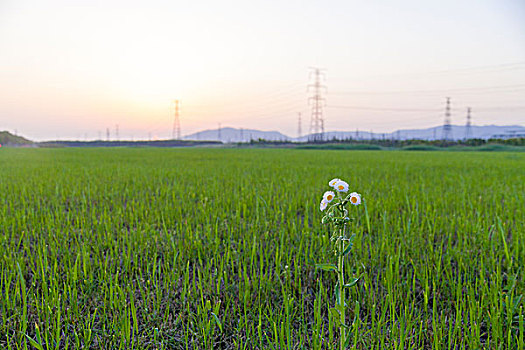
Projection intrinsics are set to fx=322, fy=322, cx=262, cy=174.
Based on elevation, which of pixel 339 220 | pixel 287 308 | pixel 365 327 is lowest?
pixel 365 327

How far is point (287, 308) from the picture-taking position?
182cm

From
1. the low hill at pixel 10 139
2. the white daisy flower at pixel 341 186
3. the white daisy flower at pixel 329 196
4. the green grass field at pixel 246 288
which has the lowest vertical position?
the green grass field at pixel 246 288

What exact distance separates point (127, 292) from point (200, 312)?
66cm

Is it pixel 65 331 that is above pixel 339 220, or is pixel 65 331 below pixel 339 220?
below

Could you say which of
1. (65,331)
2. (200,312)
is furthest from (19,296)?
(200,312)

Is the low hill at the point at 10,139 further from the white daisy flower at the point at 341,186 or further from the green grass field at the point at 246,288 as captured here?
the white daisy flower at the point at 341,186

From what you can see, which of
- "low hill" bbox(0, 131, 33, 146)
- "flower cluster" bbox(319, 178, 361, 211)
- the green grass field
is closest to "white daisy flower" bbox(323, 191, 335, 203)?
"flower cluster" bbox(319, 178, 361, 211)

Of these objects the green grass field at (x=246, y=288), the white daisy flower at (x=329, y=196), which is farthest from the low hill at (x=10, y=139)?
the white daisy flower at (x=329, y=196)

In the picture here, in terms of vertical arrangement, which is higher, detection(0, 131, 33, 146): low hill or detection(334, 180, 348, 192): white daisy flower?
detection(0, 131, 33, 146): low hill

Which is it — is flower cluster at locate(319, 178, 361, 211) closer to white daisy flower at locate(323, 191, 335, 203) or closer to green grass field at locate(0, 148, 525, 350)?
white daisy flower at locate(323, 191, 335, 203)

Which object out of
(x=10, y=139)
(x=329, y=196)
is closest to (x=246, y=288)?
(x=329, y=196)

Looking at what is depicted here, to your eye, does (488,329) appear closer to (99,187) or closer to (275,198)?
(275,198)

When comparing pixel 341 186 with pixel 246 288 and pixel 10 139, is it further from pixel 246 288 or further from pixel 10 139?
pixel 10 139

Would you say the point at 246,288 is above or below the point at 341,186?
below
